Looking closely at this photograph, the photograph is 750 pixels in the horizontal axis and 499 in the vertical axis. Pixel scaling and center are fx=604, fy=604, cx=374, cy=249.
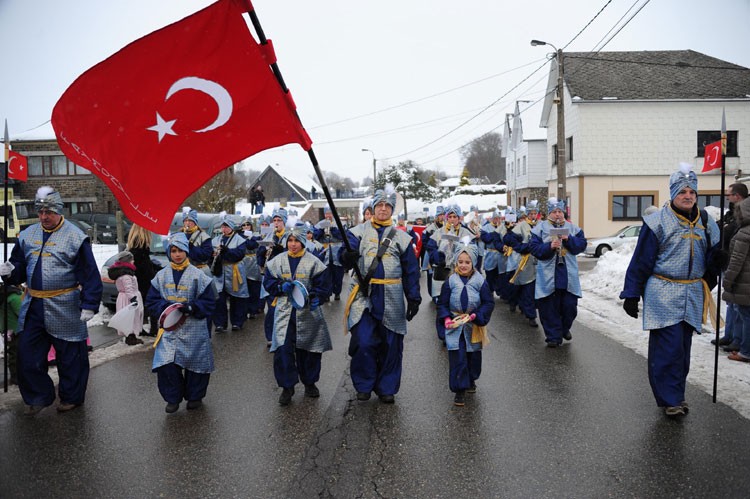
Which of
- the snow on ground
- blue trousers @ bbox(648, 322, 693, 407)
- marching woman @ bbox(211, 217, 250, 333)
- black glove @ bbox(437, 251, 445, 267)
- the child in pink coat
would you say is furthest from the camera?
marching woman @ bbox(211, 217, 250, 333)

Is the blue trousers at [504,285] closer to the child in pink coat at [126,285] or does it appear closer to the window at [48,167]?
the child in pink coat at [126,285]

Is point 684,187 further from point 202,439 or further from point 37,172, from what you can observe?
point 37,172

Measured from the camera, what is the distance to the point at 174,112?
436 centimetres

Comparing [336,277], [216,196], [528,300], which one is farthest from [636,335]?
[216,196]

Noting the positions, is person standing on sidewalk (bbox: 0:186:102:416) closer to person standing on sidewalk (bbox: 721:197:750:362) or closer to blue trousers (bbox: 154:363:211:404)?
blue trousers (bbox: 154:363:211:404)

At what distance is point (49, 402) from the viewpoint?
224 inches

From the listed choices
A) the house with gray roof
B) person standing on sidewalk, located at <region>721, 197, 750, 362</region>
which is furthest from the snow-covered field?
the house with gray roof

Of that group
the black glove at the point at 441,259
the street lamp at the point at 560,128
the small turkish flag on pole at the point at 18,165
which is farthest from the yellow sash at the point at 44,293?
the street lamp at the point at 560,128

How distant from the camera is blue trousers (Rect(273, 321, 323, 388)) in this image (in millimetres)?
5871

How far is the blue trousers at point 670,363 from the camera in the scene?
16.9 feet

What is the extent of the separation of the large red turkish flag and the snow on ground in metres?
4.65

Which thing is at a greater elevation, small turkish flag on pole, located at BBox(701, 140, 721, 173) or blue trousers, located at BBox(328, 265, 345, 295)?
small turkish flag on pole, located at BBox(701, 140, 721, 173)

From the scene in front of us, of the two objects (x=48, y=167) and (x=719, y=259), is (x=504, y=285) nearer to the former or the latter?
(x=719, y=259)

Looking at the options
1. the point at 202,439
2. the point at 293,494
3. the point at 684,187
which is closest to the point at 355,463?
the point at 293,494
